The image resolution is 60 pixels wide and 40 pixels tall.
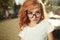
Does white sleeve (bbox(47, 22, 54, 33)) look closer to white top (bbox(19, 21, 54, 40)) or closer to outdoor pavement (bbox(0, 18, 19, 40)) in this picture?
white top (bbox(19, 21, 54, 40))

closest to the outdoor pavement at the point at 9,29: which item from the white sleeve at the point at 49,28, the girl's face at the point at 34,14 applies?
the girl's face at the point at 34,14

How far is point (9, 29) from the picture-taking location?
4.09 feet

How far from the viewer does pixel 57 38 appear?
47.0 inches

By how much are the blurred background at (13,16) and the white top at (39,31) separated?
4cm

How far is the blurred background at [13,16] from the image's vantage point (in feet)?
3.90

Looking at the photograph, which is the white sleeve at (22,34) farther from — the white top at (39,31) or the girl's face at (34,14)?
the girl's face at (34,14)

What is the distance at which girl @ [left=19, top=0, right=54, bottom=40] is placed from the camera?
1204 millimetres

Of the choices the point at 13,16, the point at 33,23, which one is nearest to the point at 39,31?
the point at 33,23

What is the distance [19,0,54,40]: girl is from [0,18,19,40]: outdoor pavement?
0.04 metres

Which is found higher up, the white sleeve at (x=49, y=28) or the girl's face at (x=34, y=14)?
the girl's face at (x=34, y=14)

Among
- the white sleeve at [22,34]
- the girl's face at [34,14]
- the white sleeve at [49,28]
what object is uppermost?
the girl's face at [34,14]

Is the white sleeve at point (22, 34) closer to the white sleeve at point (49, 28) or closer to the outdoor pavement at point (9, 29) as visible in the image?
the outdoor pavement at point (9, 29)

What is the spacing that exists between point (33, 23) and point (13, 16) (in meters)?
0.16

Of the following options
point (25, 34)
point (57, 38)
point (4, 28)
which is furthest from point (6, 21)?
point (57, 38)
